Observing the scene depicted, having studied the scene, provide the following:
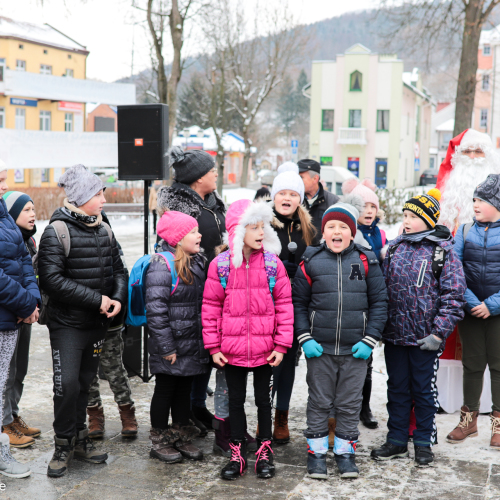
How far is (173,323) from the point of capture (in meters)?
3.86

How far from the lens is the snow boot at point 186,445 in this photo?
4016 mm

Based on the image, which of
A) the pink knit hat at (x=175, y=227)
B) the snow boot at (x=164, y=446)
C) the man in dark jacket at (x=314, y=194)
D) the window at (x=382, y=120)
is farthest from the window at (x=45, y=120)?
the snow boot at (x=164, y=446)

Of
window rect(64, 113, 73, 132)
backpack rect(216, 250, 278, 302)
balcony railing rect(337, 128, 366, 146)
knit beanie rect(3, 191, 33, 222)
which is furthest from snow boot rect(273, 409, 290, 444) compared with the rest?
balcony railing rect(337, 128, 366, 146)

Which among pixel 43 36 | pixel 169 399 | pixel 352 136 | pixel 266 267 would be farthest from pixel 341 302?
pixel 352 136

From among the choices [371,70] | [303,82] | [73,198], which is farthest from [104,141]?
[303,82]

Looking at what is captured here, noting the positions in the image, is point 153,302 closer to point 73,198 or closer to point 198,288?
point 198,288

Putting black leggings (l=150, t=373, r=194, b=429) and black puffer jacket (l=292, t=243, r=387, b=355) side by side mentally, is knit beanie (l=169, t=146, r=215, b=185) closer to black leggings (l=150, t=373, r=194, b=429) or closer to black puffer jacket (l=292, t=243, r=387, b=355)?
black puffer jacket (l=292, t=243, r=387, b=355)

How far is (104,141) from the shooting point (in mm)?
17547

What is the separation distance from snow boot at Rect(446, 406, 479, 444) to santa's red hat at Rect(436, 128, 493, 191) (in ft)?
6.62

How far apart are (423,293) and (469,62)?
9.60m

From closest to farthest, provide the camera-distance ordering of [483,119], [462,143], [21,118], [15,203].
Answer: [15,203] → [462,143] → [21,118] → [483,119]

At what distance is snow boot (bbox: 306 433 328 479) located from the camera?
3.74 meters

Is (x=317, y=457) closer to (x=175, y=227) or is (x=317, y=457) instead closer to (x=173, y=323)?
(x=173, y=323)

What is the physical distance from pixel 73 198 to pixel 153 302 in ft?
2.76
